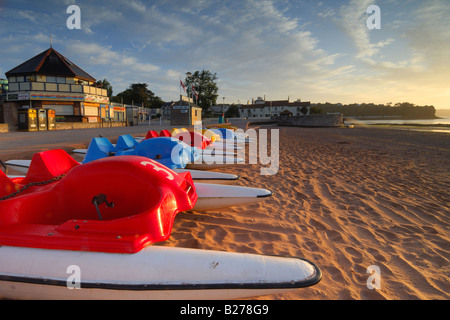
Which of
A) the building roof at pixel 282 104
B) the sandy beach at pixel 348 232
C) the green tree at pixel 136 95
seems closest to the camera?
the sandy beach at pixel 348 232

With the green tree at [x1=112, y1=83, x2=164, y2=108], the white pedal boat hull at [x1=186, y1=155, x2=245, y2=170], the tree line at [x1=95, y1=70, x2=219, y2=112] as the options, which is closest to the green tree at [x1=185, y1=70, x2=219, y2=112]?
Answer: the tree line at [x1=95, y1=70, x2=219, y2=112]

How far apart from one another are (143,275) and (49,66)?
3319 centimetres

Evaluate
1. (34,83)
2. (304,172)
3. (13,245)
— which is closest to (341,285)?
(13,245)

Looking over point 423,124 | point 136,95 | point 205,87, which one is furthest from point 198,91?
point 423,124

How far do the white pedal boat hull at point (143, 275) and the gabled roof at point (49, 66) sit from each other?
1216 inches

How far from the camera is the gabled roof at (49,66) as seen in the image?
25.2m

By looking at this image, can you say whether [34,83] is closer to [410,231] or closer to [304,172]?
[304,172]

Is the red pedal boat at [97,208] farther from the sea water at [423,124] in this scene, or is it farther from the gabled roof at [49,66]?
the sea water at [423,124]

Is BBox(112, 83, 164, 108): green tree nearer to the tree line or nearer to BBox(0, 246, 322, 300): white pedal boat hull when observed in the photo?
the tree line

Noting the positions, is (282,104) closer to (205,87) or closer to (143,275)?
(205,87)

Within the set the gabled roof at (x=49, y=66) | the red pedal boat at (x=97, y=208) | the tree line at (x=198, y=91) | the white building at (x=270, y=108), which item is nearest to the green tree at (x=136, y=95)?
the tree line at (x=198, y=91)

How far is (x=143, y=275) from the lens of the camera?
5.17 feet
